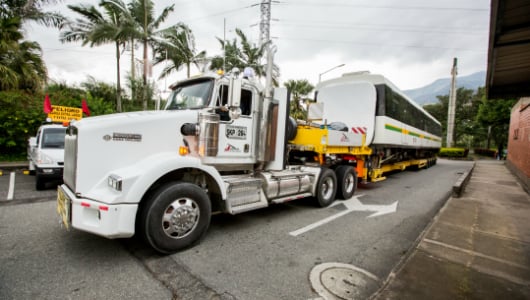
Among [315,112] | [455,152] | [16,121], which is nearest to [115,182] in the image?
[315,112]

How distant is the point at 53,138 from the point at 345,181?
863 centimetres

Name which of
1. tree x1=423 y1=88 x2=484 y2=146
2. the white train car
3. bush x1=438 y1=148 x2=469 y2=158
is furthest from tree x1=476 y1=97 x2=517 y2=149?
the white train car

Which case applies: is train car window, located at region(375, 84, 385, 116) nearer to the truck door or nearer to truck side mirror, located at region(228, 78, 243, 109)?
the truck door

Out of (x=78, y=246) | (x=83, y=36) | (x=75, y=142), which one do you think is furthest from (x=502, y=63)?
(x=83, y=36)

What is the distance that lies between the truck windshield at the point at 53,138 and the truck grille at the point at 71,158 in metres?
5.17

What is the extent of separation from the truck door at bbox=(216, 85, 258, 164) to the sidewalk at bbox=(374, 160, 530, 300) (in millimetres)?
2812

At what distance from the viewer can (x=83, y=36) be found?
1344 cm

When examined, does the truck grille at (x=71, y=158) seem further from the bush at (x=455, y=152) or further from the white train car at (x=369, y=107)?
the bush at (x=455, y=152)

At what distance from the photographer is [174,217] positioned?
3246mm

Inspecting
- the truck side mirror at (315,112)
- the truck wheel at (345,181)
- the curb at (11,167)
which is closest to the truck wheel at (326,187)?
the truck wheel at (345,181)

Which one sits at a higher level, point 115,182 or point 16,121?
point 16,121

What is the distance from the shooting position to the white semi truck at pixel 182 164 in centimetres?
297

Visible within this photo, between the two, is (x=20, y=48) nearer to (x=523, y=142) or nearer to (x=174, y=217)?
(x=174, y=217)

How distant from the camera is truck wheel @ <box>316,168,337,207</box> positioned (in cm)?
568
